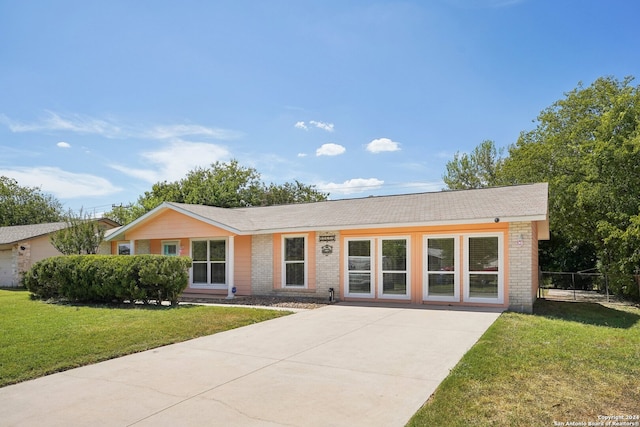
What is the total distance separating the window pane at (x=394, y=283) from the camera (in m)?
13.8

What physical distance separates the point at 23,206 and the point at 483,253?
172 ft

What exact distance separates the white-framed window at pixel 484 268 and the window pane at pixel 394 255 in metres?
1.87

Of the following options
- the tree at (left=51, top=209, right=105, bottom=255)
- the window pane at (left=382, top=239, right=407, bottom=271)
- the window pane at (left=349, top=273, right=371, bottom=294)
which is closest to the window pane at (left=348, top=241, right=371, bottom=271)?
the window pane at (left=349, top=273, right=371, bottom=294)

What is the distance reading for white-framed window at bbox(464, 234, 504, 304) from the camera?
1241 centimetres

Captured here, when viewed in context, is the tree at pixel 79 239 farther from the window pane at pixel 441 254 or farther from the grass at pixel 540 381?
the grass at pixel 540 381

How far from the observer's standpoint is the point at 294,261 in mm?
15688

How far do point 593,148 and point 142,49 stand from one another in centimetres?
1947

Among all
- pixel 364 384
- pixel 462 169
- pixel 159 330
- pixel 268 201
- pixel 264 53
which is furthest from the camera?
pixel 268 201

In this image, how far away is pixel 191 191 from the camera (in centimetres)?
4272

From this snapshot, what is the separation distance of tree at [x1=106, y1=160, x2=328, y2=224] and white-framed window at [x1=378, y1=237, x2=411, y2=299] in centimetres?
2816

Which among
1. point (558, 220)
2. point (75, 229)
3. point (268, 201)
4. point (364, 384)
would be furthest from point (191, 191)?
point (364, 384)

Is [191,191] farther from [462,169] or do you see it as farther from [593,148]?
[593,148]

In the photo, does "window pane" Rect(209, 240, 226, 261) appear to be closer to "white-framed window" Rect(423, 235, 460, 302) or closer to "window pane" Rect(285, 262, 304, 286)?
"window pane" Rect(285, 262, 304, 286)

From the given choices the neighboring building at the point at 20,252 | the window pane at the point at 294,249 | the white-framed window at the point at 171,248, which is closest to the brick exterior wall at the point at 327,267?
the window pane at the point at 294,249
